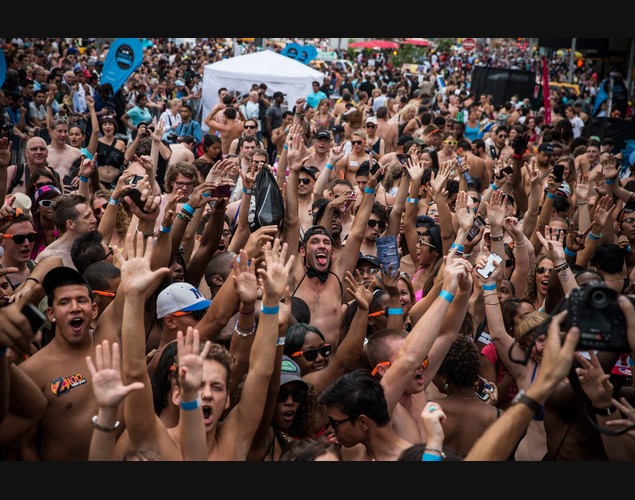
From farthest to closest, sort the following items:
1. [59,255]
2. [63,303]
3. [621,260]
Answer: [621,260]
[59,255]
[63,303]

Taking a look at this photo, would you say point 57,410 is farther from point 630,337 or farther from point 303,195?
point 303,195

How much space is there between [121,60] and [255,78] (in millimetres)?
4945

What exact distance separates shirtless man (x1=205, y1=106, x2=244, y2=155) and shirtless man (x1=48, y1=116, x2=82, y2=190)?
3.97m

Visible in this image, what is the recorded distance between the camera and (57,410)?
4.17 m

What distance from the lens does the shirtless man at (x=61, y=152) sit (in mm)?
9719

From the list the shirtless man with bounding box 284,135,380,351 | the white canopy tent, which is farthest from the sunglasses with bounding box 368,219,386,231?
the white canopy tent

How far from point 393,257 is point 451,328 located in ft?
5.81

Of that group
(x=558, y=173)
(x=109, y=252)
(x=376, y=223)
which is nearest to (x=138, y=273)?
(x=109, y=252)

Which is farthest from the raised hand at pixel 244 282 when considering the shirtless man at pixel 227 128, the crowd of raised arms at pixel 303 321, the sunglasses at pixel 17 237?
the shirtless man at pixel 227 128

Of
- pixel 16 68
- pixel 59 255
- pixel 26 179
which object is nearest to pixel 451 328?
pixel 59 255

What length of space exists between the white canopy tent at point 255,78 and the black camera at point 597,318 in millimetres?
16822

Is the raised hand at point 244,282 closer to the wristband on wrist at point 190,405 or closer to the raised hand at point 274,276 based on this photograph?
the raised hand at point 274,276

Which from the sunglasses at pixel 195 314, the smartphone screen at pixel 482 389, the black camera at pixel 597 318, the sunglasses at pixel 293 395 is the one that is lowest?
the smartphone screen at pixel 482 389

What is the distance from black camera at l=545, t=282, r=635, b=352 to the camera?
283 cm
